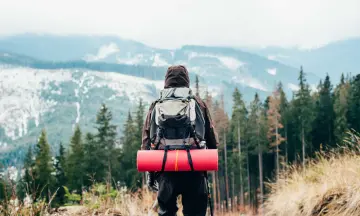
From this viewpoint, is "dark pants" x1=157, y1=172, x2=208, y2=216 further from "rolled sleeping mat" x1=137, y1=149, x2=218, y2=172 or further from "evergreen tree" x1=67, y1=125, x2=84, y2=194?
"evergreen tree" x1=67, y1=125, x2=84, y2=194

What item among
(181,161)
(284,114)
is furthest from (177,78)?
(284,114)

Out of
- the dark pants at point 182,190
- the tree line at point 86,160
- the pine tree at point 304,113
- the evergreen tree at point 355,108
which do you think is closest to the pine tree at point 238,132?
the pine tree at point 304,113

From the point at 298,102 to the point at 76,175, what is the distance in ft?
107

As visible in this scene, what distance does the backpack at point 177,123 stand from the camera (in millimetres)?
5191

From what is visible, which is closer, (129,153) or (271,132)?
(129,153)

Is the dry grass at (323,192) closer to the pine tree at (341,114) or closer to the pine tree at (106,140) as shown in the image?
the pine tree at (106,140)

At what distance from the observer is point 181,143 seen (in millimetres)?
5262

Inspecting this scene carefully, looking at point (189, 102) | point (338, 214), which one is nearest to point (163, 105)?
point (189, 102)

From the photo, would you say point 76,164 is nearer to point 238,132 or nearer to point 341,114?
point 238,132

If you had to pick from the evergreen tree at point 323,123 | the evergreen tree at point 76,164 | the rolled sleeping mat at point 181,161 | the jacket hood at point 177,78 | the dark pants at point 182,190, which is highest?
the jacket hood at point 177,78

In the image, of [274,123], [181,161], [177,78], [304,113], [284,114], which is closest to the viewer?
[181,161]

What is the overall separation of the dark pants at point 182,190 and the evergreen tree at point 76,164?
→ 4339cm

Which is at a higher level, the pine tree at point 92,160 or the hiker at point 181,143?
the hiker at point 181,143

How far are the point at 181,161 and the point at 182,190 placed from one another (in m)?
0.49
